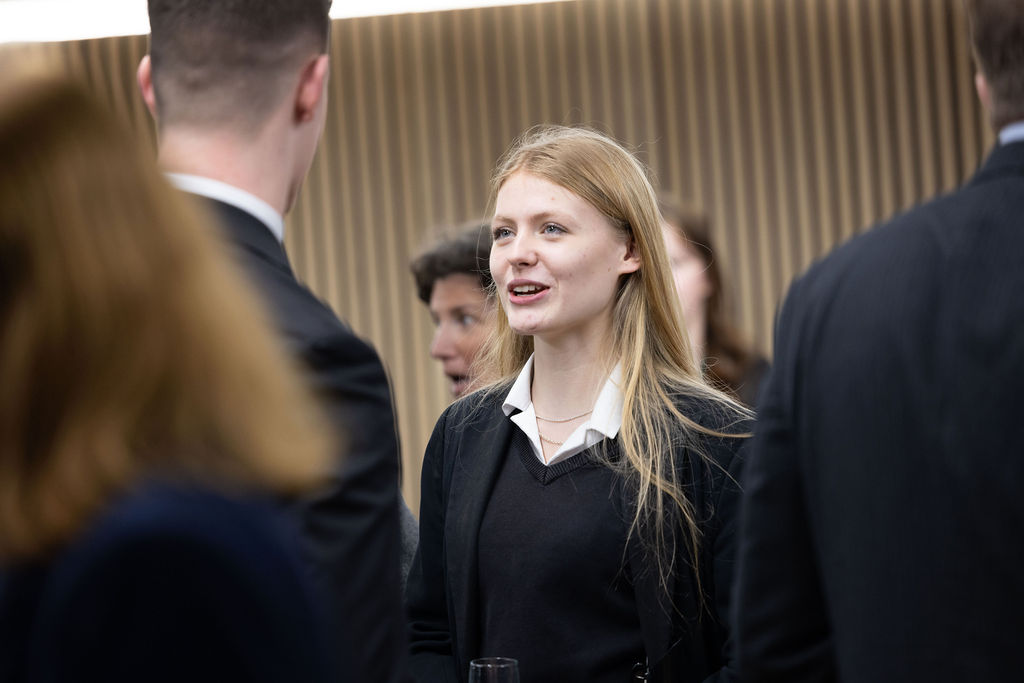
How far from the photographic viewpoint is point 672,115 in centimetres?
534

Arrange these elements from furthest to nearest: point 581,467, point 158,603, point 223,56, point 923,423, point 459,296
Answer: point 459,296 → point 581,467 → point 223,56 → point 923,423 → point 158,603

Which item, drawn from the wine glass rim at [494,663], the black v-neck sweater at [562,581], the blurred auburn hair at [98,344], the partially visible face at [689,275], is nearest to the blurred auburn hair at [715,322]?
the partially visible face at [689,275]

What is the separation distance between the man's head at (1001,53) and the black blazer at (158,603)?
0.93m

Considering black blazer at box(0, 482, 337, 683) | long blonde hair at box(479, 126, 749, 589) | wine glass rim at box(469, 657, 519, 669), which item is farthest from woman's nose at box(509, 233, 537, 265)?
black blazer at box(0, 482, 337, 683)

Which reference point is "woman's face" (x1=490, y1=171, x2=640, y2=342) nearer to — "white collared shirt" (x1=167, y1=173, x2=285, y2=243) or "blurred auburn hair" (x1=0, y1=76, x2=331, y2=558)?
"white collared shirt" (x1=167, y1=173, x2=285, y2=243)

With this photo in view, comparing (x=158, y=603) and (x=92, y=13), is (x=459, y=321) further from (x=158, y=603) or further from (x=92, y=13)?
(x=92, y=13)

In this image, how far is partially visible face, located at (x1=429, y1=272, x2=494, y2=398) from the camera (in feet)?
10.5

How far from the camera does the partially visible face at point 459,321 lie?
3.21 meters

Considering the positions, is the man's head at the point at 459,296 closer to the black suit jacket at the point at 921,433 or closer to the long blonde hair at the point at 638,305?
the long blonde hair at the point at 638,305

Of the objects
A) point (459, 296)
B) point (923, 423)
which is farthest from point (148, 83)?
point (459, 296)

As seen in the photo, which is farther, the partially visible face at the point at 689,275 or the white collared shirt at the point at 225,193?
the partially visible face at the point at 689,275

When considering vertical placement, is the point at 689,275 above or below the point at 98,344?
above

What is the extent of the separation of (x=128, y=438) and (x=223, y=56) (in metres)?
0.65

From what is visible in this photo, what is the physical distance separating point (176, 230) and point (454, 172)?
4777 mm
